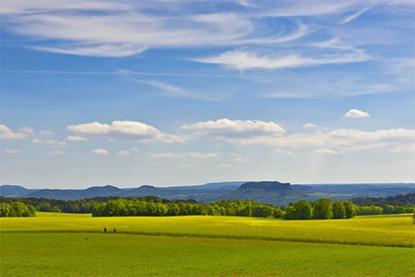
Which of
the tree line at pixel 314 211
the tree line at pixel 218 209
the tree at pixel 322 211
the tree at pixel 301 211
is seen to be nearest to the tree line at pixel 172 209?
the tree line at pixel 218 209

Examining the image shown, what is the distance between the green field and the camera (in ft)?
143

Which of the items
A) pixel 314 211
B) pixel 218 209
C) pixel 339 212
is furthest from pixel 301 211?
pixel 218 209

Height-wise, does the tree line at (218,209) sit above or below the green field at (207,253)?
above

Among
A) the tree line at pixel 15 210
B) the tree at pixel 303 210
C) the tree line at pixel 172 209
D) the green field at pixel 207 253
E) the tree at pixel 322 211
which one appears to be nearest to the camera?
the green field at pixel 207 253

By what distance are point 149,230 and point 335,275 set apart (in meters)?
51.2

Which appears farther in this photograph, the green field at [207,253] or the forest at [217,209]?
the forest at [217,209]

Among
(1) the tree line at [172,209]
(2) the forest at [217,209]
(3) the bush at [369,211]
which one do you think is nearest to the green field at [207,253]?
(2) the forest at [217,209]

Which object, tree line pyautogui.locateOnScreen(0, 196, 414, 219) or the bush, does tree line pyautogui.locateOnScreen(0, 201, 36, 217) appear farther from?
the bush

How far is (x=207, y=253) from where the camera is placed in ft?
186

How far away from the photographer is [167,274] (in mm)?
41031

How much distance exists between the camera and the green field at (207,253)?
4344 centimetres

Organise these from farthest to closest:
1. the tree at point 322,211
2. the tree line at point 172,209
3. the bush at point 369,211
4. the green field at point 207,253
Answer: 1. the bush at point 369,211
2. the tree line at point 172,209
3. the tree at point 322,211
4. the green field at point 207,253

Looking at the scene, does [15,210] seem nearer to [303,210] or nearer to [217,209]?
[217,209]

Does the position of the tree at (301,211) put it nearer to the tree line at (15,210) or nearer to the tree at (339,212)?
the tree at (339,212)
